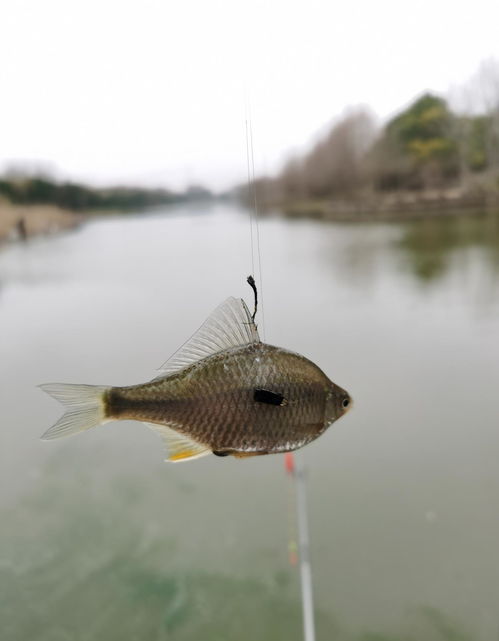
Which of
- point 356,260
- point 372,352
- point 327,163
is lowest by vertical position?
point 372,352

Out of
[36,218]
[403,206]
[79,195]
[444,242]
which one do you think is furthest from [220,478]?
[403,206]

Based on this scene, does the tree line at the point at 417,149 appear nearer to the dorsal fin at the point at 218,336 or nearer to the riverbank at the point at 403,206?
the riverbank at the point at 403,206

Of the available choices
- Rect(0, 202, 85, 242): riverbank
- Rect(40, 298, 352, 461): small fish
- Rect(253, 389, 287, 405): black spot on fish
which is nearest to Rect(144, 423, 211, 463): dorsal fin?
Rect(40, 298, 352, 461): small fish

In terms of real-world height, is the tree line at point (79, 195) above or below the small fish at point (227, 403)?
above

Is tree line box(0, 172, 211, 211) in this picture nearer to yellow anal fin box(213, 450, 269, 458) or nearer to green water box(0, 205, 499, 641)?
green water box(0, 205, 499, 641)

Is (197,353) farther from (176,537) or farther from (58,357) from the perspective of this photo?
(58,357)

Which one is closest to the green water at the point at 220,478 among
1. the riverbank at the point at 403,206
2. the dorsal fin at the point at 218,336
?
the dorsal fin at the point at 218,336

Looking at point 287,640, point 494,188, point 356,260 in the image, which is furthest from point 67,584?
point 494,188
